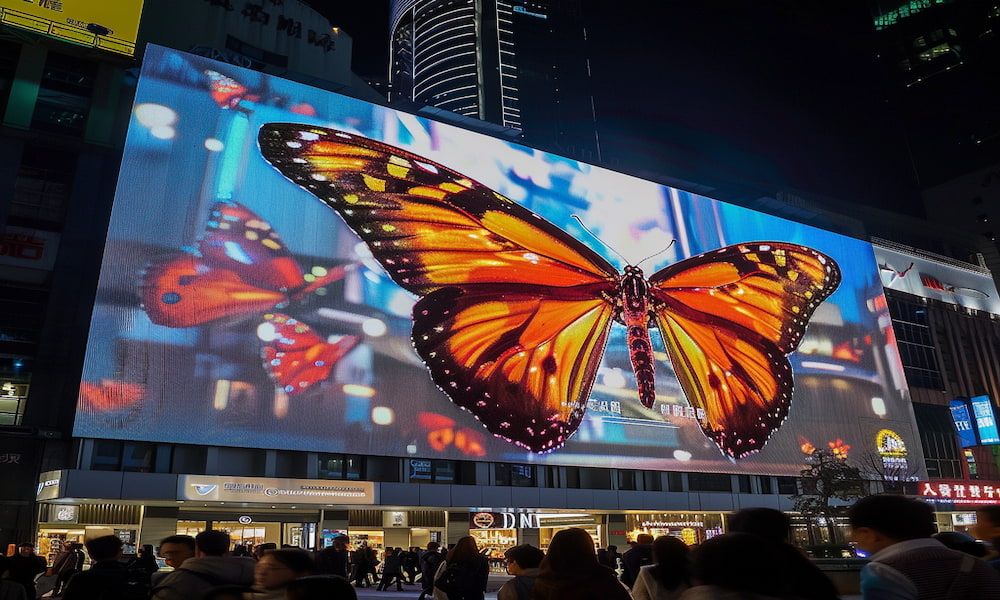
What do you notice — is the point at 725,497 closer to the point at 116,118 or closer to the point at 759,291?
the point at 759,291

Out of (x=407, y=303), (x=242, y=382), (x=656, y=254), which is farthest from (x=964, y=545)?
(x=656, y=254)

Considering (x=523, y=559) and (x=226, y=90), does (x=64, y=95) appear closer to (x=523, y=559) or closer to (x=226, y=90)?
(x=226, y=90)

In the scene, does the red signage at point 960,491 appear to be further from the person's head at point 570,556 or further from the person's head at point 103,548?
the person's head at point 103,548

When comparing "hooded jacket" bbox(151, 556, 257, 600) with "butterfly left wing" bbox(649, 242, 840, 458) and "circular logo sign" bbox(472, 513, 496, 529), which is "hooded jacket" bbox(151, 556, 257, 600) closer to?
"circular logo sign" bbox(472, 513, 496, 529)

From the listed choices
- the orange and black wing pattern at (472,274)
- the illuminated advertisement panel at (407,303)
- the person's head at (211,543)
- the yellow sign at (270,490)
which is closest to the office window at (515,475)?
the illuminated advertisement panel at (407,303)

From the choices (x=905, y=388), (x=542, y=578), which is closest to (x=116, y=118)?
(x=542, y=578)

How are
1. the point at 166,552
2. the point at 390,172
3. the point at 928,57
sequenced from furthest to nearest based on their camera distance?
the point at 928,57 → the point at 390,172 → the point at 166,552

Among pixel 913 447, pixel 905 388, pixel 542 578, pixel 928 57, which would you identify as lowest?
pixel 542 578
